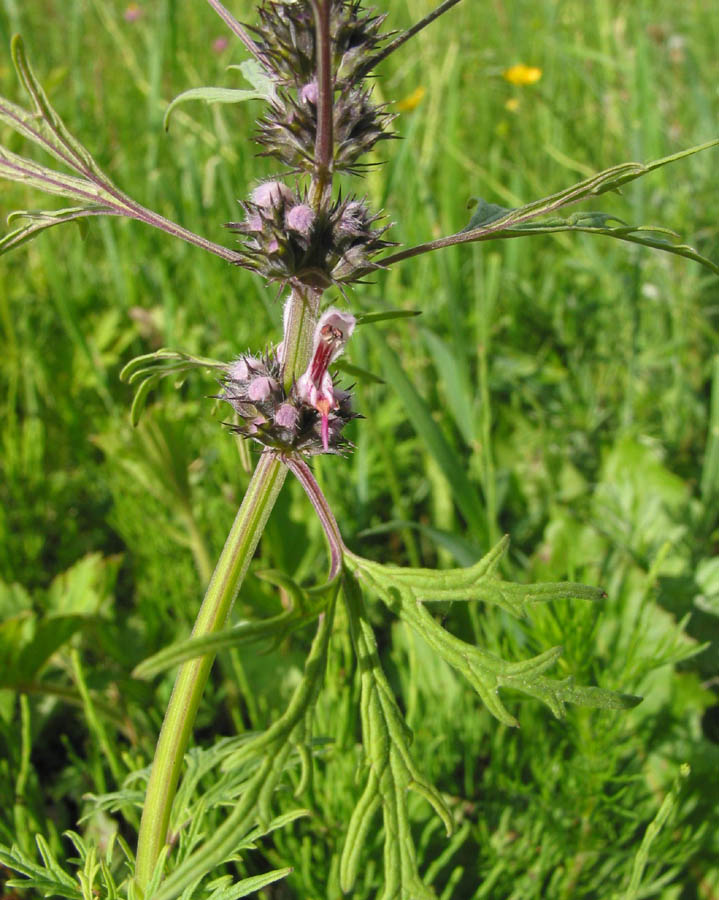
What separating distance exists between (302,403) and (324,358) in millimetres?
53

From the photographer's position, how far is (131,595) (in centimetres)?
190

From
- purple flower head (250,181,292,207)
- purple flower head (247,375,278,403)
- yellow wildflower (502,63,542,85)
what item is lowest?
purple flower head (247,375,278,403)

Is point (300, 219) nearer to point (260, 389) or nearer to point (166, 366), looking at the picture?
point (260, 389)

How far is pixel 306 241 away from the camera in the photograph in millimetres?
772

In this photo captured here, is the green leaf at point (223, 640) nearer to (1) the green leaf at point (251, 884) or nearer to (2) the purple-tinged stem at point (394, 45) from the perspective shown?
(1) the green leaf at point (251, 884)

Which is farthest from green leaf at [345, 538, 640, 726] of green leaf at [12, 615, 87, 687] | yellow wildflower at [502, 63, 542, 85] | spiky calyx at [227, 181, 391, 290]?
yellow wildflower at [502, 63, 542, 85]

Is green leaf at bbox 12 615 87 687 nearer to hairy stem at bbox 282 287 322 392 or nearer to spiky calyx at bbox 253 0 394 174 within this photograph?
hairy stem at bbox 282 287 322 392

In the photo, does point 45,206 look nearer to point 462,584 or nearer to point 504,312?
point 504,312

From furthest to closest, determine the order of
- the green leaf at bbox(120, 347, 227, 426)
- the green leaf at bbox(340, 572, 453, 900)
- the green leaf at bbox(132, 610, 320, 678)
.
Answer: the green leaf at bbox(120, 347, 227, 426)
the green leaf at bbox(340, 572, 453, 900)
the green leaf at bbox(132, 610, 320, 678)

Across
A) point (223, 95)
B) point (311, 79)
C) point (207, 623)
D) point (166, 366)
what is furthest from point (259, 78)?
point (207, 623)

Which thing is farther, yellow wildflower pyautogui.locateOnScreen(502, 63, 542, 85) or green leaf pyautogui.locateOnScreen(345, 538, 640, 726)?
yellow wildflower pyautogui.locateOnScreen(502, 63, 542, 85)

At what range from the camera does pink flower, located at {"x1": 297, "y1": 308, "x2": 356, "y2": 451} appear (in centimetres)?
80

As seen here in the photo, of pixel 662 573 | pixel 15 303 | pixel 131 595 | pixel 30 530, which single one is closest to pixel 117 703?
pixel 131 595

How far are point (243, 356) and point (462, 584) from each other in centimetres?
36
